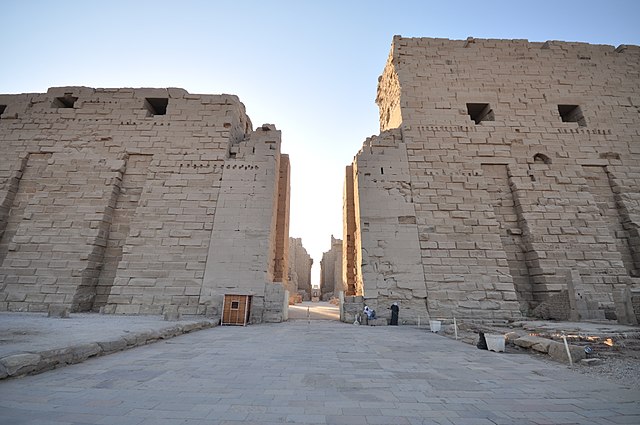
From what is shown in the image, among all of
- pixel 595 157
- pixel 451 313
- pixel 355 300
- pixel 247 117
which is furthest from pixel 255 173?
pixel 595 157

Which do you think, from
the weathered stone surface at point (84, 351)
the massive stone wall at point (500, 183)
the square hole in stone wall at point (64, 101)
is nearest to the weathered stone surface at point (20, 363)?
the weathered stone surface at point (84, 351)

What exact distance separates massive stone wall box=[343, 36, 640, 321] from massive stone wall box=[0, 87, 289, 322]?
11.2ft

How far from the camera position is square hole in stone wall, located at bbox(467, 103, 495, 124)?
36.0 ft

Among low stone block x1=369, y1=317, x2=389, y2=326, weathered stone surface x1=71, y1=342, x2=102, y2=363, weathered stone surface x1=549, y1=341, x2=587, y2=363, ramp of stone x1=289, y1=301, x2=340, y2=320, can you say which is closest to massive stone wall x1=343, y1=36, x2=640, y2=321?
low stone block x1=369, y1=317, x2=389, y2=326

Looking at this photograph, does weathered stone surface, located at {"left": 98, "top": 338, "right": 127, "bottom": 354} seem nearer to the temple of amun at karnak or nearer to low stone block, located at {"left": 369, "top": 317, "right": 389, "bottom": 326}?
the temple of amun at karnak

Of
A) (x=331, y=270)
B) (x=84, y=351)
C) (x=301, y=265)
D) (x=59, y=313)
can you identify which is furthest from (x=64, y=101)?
(x=331, y=270)

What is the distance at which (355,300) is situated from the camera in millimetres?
8406

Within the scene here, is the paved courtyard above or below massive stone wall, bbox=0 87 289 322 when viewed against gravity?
below

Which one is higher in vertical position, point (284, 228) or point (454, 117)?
point (454, 117)

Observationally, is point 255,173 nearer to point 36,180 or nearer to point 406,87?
point 406,87

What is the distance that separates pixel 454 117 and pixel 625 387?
32.2ft

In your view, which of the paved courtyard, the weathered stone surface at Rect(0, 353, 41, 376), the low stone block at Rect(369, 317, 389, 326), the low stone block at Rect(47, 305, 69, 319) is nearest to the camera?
the paved courtyard

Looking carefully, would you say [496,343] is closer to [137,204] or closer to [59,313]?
[59,313]

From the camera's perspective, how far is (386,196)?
31.3 feet
